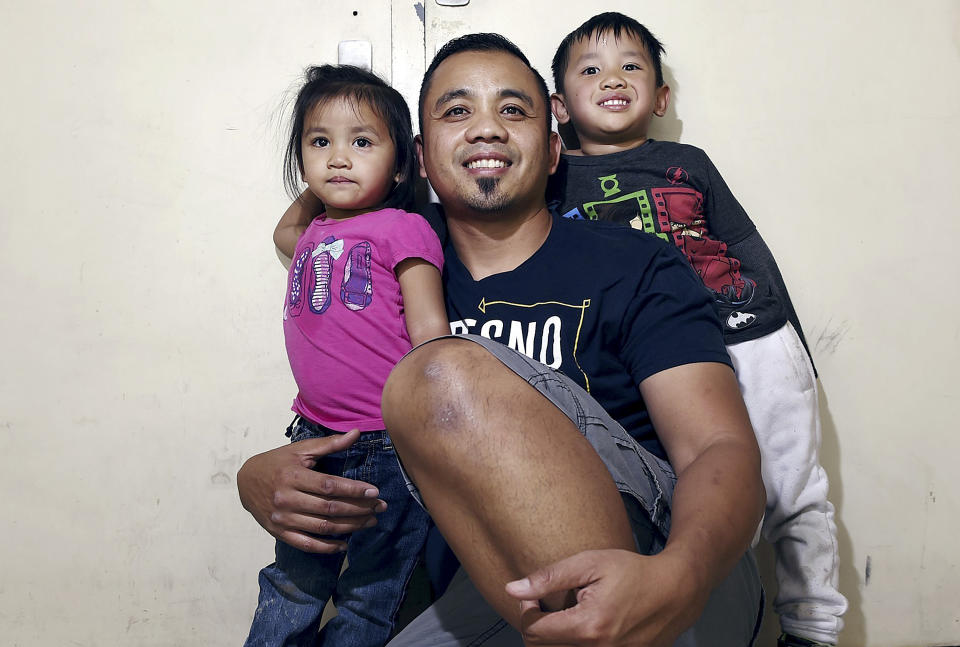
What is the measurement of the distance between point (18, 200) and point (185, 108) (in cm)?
35

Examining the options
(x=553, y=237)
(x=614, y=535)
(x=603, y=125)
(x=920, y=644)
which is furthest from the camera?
(x=920, y=644)

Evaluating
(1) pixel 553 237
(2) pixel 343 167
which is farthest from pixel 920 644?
(2) pixel 343 167

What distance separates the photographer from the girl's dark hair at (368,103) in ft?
3.76

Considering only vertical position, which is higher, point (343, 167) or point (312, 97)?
point (312, 97)

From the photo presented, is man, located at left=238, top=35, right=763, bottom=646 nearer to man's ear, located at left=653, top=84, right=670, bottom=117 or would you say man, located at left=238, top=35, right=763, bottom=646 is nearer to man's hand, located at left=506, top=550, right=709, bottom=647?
man's hand, located at left=506, top=550, right=709, bottom=647

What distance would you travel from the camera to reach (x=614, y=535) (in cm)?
62

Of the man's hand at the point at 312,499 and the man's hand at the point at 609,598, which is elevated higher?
the man's hand at the point at 609,598

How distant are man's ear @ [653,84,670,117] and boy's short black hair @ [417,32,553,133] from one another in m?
0.23

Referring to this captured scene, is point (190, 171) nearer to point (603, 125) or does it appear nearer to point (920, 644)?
point (603, 125)

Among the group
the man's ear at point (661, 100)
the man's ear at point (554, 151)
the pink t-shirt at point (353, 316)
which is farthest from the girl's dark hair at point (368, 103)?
the man's ear at point (661, 100)

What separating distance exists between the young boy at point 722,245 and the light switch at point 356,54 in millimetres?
347

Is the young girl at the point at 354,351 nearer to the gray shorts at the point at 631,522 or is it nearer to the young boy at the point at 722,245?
the gray shorts at the point at 631,522

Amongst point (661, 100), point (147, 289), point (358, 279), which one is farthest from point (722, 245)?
point (147, 289)

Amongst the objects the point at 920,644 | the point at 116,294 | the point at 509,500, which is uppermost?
the point at 116,294
